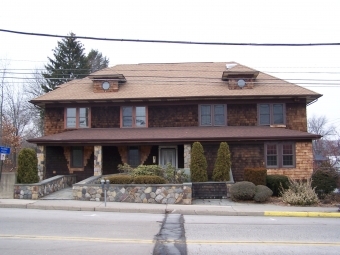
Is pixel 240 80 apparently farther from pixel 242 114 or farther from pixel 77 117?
pixel 77 117

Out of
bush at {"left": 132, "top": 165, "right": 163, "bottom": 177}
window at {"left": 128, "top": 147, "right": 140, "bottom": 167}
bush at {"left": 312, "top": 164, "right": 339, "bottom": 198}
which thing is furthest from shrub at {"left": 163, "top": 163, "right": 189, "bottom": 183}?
bush at {"left": 312, "top": 164, "right": 339, "bottom": 198}

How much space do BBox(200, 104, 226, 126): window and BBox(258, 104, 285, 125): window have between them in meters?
2.38

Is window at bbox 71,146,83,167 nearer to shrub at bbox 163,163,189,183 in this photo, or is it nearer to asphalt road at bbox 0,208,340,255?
shrub at bbox 163,163,189,183

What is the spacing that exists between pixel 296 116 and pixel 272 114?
4.86 feet

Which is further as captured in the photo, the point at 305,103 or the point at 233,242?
the point at 305,103

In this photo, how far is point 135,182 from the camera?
754 inches

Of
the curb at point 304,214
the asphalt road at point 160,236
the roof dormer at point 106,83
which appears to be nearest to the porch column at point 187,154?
the roof dormer at point 106,83

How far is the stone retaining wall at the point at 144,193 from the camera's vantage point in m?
18.5

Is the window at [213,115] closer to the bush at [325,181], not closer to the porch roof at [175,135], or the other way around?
the porch roof at [175,135]

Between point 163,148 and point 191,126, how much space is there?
226 cm

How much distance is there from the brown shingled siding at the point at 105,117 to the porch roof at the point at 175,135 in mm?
863

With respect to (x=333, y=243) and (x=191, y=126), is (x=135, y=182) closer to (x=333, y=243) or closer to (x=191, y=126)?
(x=191, y=126)

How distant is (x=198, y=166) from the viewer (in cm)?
2070

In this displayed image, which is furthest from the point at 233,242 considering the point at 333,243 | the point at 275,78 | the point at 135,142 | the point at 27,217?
the point at 275,78
